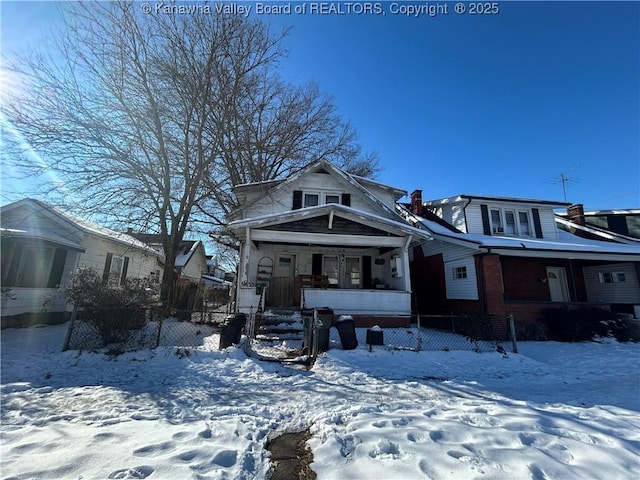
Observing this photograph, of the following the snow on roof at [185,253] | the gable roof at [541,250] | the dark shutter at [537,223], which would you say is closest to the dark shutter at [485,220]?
the gable roof at [541,250]

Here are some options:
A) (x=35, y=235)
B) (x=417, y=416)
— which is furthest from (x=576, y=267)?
(x=35, y=235)

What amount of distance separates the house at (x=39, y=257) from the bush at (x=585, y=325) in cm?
1708

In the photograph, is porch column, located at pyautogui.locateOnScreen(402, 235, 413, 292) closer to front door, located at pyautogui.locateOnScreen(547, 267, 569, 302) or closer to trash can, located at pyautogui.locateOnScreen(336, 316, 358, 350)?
trash can, located at pyautogui.locateOnScreen(336, 316, 358, 350)

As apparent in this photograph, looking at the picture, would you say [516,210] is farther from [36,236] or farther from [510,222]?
[36,236]

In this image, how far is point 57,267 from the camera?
42.8 feet

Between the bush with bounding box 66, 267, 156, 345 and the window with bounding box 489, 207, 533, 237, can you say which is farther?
the window with bounding box 489, 207, 533, 237

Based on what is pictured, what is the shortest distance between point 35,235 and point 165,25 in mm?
10564

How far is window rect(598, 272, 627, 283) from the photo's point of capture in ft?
51.3

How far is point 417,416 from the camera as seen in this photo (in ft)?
14.5

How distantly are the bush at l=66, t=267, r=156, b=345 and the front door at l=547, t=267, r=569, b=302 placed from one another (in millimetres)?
19258

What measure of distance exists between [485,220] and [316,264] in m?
9.91

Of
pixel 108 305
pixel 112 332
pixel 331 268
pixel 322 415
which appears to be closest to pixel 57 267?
pixel 108 305

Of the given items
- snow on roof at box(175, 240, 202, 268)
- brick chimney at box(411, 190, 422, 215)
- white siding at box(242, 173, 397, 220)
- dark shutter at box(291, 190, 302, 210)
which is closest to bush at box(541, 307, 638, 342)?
white siding at box(242, 173, 397, 220)

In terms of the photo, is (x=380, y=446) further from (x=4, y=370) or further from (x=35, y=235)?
(x=35, y=235)
